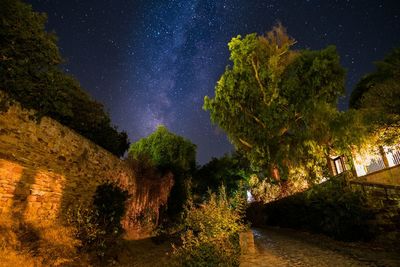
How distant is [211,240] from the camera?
6.20 m

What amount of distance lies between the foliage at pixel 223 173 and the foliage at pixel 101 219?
17222 millimetres

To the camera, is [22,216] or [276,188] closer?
[22,216]

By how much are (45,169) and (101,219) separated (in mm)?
2768

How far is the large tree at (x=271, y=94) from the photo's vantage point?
17.0 metres

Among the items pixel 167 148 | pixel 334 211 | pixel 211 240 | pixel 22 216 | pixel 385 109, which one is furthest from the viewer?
pixel 167 148

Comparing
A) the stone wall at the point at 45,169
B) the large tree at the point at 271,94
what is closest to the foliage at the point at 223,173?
the large tree at the point at 271,94

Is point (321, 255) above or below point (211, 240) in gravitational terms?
below

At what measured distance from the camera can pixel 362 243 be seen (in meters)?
8.16

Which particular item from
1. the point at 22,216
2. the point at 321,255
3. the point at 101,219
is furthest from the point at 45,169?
the point at 321,255

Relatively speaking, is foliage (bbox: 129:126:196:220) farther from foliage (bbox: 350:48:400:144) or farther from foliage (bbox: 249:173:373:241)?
foliage (bbox: 350:48:400:144)

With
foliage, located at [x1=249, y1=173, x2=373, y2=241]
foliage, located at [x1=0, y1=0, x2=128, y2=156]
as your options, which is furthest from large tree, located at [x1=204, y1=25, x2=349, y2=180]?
foliage, located at [x1=0, y1=0, x2=128, y2=156]

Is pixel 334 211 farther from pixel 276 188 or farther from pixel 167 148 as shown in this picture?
pixel 167 148

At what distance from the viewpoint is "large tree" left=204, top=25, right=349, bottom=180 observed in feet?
55.8

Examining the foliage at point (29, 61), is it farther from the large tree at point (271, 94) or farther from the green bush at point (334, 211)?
the large tree at point (271, 94)
